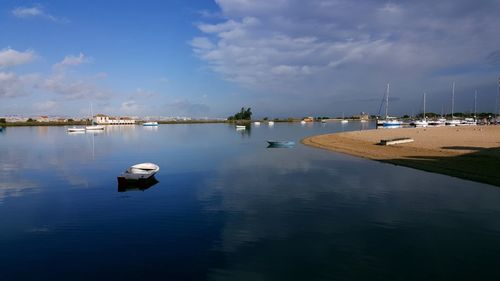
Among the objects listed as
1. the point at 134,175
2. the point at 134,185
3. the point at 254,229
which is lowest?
the point at 254,229

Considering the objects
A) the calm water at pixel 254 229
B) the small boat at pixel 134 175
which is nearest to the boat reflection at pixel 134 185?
the small boat at pixel 134 175

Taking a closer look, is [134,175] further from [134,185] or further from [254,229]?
[254,229]

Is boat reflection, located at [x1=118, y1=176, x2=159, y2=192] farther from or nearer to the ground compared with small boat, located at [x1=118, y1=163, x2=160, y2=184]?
nearer to the ground

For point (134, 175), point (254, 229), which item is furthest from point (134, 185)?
point (254, 229)

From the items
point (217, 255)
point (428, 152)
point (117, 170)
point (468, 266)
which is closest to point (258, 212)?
point (217, 255)

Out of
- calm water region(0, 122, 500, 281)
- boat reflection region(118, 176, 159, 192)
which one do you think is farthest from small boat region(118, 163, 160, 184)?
calm water region(0, 122, 500, 281)

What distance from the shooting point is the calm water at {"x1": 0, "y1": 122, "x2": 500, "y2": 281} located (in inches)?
548

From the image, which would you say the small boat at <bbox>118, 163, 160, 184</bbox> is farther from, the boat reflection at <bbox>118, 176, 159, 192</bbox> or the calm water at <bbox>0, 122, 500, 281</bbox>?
the calm water at <bbox>0, 122, 500, 281</bbox>

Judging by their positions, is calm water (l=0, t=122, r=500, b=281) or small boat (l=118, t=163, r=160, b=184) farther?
small boat (l=118, t=163, r=160, b=184)

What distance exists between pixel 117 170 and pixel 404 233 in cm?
Answer: 3462

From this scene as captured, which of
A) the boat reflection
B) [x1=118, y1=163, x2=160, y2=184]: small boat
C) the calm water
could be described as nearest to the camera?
the calm water

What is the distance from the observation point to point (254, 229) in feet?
61.5

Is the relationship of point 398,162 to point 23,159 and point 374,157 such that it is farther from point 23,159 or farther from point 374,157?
point 23,159

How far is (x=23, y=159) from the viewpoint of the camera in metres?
53.7
